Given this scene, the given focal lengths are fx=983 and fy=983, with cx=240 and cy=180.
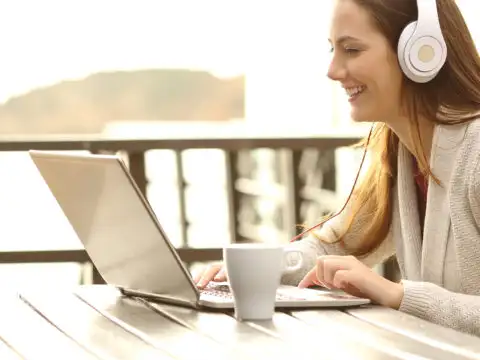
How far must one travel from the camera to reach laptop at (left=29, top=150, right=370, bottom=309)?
1.23 m

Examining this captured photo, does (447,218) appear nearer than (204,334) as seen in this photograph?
No

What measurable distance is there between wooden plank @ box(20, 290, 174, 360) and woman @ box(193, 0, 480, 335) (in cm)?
24

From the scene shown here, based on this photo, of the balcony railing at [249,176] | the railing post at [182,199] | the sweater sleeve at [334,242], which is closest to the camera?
the sweater sleeve at [334,242]

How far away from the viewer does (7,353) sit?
108 cm

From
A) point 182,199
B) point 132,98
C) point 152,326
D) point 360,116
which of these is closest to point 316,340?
point 152,326

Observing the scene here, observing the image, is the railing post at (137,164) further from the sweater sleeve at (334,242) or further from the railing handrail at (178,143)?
the sweater sleeve at (334,242)

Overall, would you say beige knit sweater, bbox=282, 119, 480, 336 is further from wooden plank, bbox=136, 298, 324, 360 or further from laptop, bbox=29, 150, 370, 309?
wooden plank, bbox=136, 298, 324, 360

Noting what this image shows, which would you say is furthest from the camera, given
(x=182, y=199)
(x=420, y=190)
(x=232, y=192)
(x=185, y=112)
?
(x=185, y=112)

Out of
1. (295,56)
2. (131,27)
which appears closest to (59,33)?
(131,27)

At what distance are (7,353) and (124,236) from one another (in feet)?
0.94

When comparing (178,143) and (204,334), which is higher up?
(178,143)

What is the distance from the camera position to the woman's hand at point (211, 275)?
1.54m

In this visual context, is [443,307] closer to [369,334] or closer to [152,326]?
A: [369,334]

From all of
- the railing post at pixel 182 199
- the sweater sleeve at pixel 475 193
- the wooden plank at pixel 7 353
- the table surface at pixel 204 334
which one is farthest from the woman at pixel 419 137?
the railing post at pixel 182 199
